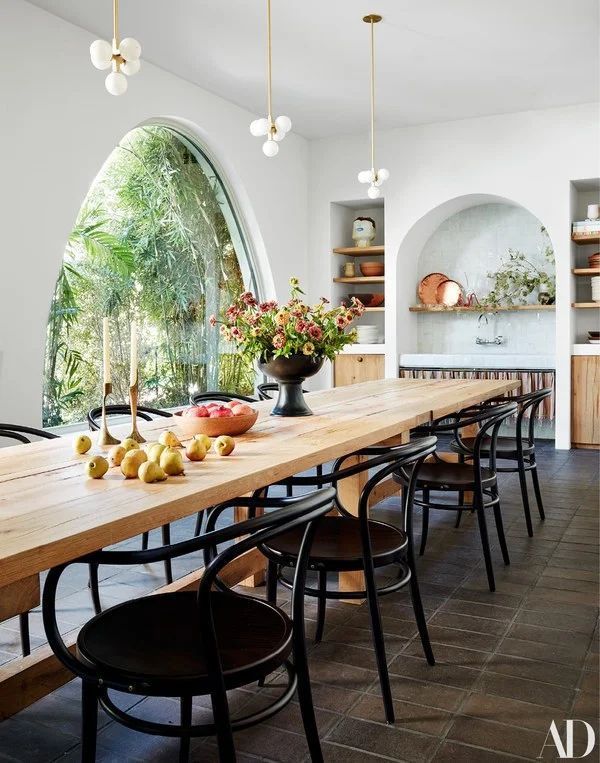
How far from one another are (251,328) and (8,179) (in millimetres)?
2182

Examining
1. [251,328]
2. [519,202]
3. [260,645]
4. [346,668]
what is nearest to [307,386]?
[519,202]

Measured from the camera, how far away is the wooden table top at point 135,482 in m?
1.42

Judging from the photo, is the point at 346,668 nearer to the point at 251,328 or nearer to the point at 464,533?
the point at 251,328

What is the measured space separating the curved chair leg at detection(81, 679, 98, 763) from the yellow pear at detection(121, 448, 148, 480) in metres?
0.54

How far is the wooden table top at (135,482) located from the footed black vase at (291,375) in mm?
83

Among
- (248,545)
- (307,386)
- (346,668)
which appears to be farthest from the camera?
(307,386)

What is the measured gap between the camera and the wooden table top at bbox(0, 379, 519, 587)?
4.66 feet

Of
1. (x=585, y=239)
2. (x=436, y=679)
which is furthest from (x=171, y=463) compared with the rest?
(x=585, y=239)

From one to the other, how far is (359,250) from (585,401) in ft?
8.48

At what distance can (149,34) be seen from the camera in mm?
4953

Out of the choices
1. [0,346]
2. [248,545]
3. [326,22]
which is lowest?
[248,545]

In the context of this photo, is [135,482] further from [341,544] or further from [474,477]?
[474,477]

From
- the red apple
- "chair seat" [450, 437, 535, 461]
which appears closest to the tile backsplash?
"chair seat" [450, 437, 535, 461]

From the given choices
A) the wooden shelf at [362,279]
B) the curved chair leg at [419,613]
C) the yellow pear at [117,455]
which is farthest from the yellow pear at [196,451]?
the wooden shelf at [362,279]
